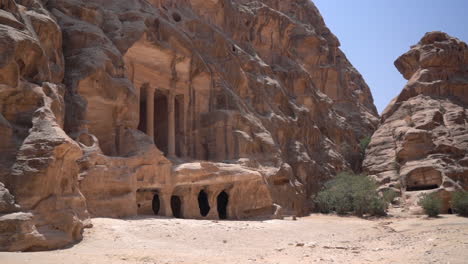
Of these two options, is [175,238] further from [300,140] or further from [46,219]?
[300,140]

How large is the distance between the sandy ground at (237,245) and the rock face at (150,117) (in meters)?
1.53

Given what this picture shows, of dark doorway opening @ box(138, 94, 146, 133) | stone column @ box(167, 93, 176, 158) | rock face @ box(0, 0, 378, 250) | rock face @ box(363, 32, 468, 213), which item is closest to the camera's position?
rock face @ box(0, 0, 378, 250)

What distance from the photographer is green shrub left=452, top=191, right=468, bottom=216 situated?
37219mm

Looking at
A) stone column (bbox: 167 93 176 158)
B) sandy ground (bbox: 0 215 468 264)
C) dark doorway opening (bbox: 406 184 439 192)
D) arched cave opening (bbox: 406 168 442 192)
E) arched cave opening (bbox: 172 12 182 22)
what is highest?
arched cave opening (bbox: 172 12 182 22)

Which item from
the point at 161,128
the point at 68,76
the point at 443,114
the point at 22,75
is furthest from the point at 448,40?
the point at 22,75

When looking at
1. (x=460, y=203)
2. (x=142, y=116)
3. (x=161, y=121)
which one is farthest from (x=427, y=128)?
(x=142, y=116)

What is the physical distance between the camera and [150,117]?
3225 cm

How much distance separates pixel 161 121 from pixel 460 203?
2274 centimetres

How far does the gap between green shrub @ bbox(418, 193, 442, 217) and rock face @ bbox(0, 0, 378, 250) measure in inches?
361

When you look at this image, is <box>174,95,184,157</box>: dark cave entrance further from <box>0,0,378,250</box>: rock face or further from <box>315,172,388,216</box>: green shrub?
<box>315,172,388,216</box>: green shrub

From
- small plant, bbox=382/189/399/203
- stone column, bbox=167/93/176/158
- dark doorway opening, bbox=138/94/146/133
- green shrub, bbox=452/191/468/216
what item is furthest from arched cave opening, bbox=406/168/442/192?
dark doorway opening, bbox=138/94/146/133

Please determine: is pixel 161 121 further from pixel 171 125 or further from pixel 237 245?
pixel 237 245

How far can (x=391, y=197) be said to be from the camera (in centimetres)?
4141

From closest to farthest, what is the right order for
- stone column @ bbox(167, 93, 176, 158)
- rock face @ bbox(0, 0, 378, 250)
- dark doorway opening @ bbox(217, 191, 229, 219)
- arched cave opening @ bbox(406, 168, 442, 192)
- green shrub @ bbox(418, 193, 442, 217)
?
rock face @ bbox(0, 0, 378, 250), dark doorway opening @ bbox(217, 191, 229, 219), stone column @ bbox(167, 93, 176, 158), green shrub @ bbox(418, 193, 442, 217), arched cave opening @ bbox(406, 168, 442, 192)
